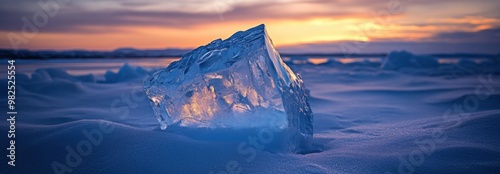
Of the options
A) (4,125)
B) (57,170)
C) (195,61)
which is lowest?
(57,170)

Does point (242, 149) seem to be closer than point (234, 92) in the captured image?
Answer: Yes

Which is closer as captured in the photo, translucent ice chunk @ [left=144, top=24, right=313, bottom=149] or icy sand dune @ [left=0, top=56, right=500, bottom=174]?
icy sand dune @ [left=0, top=56, right=500, bottom=174]

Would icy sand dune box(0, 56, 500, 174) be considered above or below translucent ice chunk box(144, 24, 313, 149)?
below

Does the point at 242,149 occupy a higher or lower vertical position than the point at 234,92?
lower

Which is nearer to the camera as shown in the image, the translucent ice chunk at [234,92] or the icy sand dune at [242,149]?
the icy sand dune at [242,149]

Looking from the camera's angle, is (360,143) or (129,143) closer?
(129,143)

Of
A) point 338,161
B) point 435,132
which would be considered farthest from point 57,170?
point 435,132

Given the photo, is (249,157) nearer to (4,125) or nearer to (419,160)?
(419,160)

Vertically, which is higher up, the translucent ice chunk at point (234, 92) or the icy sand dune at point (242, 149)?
the translucent ice chunk at point (234, 92)
